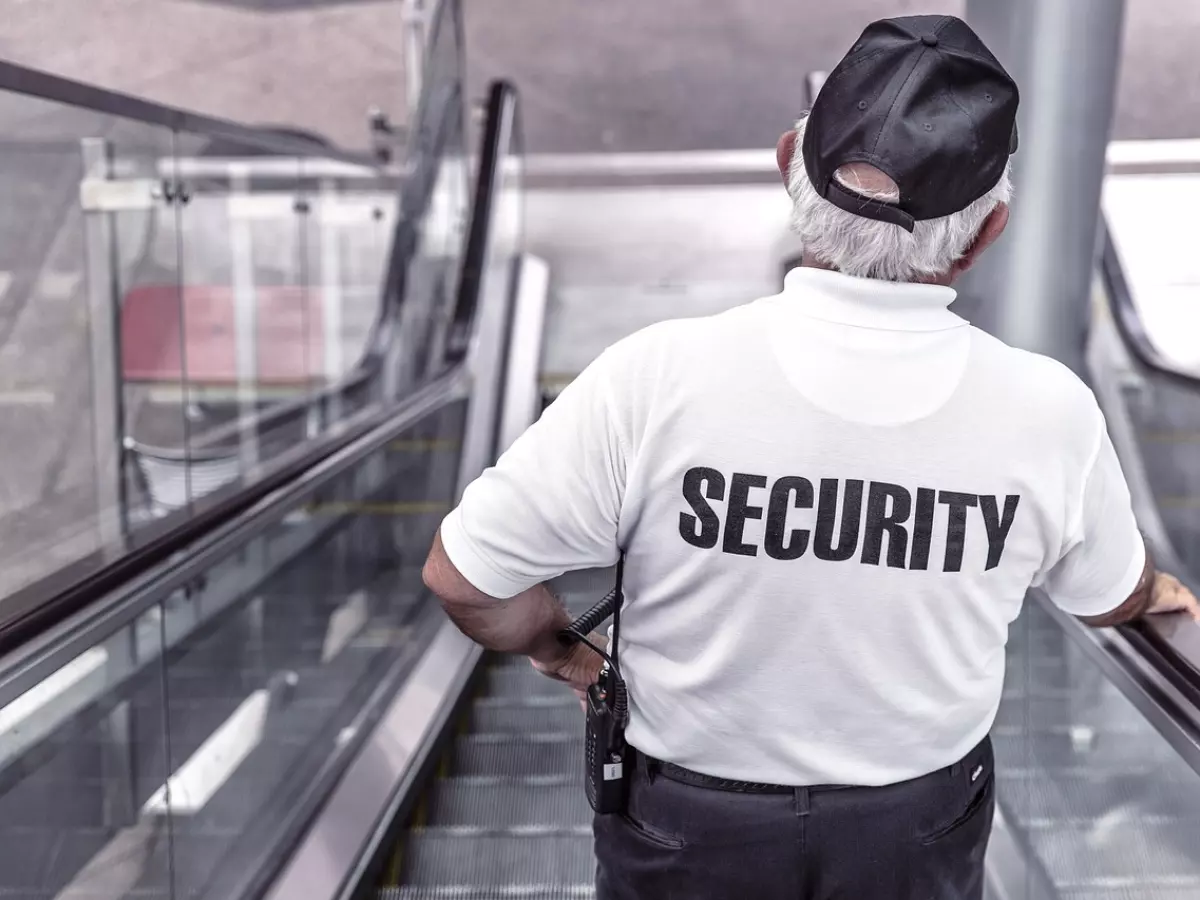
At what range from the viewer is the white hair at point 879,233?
107 cm

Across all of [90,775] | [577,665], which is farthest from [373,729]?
[577,665]

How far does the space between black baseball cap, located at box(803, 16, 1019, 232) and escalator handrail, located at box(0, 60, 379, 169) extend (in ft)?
4.17

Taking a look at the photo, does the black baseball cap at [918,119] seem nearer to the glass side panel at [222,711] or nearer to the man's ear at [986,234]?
the man's ear at [986,234]

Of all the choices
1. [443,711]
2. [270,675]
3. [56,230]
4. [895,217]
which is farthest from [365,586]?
[895,217]

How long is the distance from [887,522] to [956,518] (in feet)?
0.22

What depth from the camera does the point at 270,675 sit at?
2.71m

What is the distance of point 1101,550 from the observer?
125 cm

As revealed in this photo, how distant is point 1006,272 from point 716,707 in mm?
2469

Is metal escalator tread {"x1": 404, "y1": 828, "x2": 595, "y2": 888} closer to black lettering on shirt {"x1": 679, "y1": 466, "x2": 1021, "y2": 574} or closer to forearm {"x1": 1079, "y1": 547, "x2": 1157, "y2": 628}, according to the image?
forearm {"x1": 1079, "y1": 547, "x2": 1157, "y2": 628}

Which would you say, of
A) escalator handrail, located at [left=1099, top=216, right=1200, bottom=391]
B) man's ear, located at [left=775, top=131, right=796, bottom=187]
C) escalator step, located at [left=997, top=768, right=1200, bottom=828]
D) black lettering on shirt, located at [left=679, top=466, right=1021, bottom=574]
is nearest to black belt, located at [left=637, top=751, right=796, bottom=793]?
black lettering on shirt, located at [left=679, top=466, right=1021, bottom=574]

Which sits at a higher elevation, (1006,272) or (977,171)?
(977,171)

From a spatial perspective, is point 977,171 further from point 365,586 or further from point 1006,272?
point 365,586

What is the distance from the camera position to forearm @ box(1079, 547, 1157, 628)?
4.62ft

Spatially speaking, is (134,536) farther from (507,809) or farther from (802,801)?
(802,801)
